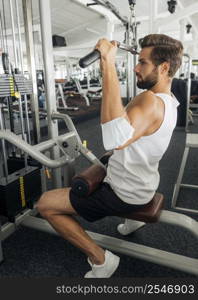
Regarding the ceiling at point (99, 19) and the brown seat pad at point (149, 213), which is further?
the ceiling at point (99, 19)

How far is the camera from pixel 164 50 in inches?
44.4

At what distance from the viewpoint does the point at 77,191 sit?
1257 mm

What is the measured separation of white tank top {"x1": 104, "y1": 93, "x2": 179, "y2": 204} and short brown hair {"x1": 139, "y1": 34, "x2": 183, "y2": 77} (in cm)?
15

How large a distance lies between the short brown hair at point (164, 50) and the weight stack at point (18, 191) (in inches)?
43.7

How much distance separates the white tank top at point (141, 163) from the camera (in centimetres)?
114

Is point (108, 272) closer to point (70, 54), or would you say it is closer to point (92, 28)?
point (92, 28)

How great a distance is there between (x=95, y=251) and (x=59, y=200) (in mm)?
326

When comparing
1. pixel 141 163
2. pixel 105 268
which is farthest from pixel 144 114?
pixel 105 268

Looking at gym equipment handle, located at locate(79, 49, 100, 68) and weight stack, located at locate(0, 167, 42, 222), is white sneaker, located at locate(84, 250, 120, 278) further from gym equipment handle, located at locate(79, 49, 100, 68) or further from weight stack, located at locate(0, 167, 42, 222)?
Answer: gym equipment handle, located at locate(79, 49, 100, 68)

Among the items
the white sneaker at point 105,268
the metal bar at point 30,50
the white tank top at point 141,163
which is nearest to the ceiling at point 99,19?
the metal bar at point 30,50

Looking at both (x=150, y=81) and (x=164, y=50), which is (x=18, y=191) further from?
(x=164, y=50)

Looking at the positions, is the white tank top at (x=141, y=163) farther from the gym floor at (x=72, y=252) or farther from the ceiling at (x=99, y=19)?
the ceiling at (x=99, y=19)

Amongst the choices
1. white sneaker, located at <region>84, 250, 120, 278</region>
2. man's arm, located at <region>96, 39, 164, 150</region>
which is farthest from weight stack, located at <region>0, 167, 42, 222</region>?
man's arm, located at <region>96, 39, 164, 150</region>

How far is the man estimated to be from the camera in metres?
1.00
